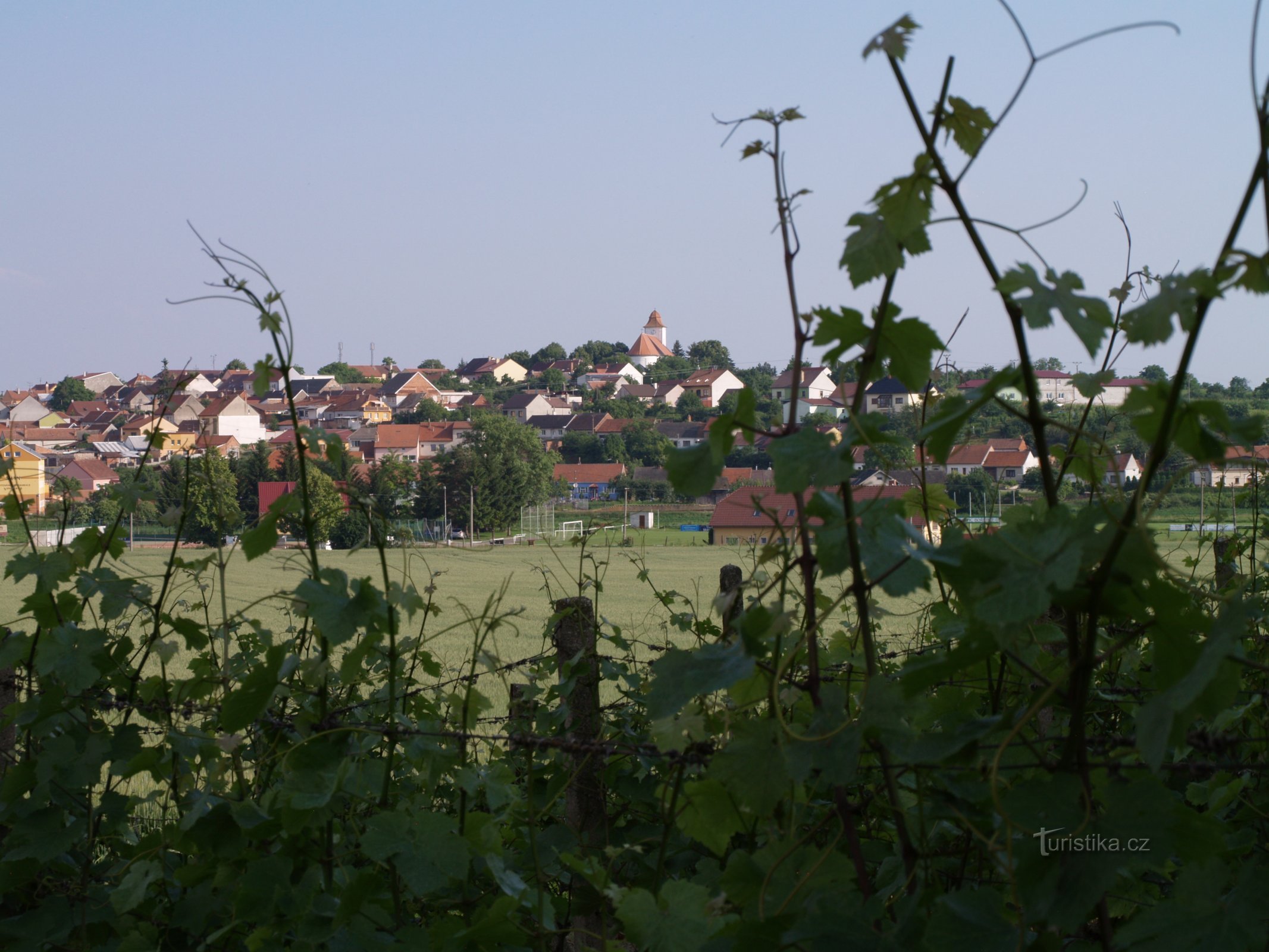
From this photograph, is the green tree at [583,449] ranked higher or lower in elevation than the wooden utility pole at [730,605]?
higher

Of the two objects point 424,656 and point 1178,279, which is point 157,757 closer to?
point 424,656

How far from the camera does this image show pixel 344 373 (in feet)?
418

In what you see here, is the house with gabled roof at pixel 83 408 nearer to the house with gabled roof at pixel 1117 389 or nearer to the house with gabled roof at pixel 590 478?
the house with gabled roof at pixel 590 478

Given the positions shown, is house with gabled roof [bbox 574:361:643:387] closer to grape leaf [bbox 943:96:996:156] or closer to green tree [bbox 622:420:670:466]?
green tree [bbox 622:420:670:466]

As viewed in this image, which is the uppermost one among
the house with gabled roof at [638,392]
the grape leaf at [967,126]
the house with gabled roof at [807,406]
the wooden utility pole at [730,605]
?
the house with gabled roof at [638,392]

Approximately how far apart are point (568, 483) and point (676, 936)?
6854 centimetres

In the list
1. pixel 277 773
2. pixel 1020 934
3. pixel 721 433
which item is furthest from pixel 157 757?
pixel 1020 934

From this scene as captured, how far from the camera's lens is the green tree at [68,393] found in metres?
95.9

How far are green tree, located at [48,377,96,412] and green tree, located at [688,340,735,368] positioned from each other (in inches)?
2620

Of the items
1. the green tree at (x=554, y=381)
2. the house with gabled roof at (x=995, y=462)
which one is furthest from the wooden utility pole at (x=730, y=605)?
the green tree at (x=554, y=381)

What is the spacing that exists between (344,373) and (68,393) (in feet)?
114

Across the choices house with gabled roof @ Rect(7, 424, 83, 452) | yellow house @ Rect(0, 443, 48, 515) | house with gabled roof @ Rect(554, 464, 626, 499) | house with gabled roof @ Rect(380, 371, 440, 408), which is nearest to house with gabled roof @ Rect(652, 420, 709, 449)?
house with gabled roof @ Rect(554, 464, 626, 499)

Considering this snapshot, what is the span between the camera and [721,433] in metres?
0.86

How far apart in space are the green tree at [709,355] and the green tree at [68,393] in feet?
218
